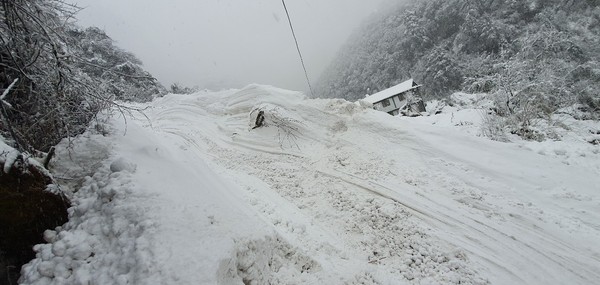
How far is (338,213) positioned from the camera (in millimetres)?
5504

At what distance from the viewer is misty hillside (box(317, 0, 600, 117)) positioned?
13.2 meters

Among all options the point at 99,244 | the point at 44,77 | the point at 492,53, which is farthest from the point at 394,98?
the point at 99,244

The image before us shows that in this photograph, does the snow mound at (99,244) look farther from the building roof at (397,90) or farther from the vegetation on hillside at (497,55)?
the building roof at (397,90)

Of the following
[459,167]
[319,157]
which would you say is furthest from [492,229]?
[319,157]

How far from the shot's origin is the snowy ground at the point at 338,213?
3.00m

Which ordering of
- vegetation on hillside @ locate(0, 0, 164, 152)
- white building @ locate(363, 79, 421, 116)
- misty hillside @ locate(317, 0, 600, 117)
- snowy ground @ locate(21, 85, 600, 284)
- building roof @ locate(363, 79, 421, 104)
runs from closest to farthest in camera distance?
snowy ground @ locate(21, 85, 600, 284)
vegetation on hillside @ locate(0, 0, 164, 152)
misty hillside @ locate(317, 0, 600, 117)
building roof @ locate(363, 79, 421, 104)
white building @ locate(363, 79, 421, 116)

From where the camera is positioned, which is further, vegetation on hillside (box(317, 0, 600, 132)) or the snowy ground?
vegetation on hillside (box(317, 0, 600, 132))

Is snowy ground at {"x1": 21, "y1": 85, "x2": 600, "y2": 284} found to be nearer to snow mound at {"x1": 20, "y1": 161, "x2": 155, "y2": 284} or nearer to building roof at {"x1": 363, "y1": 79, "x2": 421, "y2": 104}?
snow mound at {"x1": 20, "y1": 161, "x2": 155, "y2": 284}

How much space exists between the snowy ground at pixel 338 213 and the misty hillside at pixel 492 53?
5.91 meters

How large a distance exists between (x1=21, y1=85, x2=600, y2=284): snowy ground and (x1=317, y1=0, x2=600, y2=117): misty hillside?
5913mm

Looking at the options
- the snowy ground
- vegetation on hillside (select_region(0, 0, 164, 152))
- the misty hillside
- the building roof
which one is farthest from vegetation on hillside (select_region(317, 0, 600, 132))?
vegetation on hillside (select_region(0, 0, 164, 152))

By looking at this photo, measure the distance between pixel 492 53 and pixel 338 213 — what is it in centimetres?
3999

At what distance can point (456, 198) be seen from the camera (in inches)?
217

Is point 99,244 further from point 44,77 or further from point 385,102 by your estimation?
point 385,102
